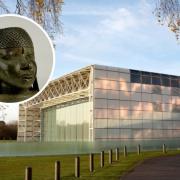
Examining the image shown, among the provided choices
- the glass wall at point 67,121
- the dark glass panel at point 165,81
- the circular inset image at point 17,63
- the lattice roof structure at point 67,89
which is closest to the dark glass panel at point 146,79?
the dark glass panel at point 165,81

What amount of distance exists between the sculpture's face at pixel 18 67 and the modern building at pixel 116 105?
39.3 meters

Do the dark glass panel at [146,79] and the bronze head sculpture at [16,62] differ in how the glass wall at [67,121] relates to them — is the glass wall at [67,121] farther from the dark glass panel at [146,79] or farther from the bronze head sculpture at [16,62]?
the bronze head sculpture at [16,62]

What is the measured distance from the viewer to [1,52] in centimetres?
662

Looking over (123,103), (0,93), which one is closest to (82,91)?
(123,103)

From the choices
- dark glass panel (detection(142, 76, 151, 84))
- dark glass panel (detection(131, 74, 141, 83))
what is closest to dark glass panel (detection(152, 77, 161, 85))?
dark glass panel (detection(142, 76, 151, 84))

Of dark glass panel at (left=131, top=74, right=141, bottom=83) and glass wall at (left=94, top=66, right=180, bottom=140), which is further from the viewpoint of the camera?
dark glass panel at (left=131, top=74, right=141, bottom=83)

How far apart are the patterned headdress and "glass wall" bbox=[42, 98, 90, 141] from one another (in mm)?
43251

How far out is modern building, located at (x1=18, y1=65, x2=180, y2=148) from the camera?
47603mm

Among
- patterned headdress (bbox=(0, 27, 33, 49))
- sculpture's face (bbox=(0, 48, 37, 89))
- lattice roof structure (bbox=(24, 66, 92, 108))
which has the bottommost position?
sculpture's face (bbox=(0, 48, 37, 89))

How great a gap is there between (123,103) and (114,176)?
114 ft

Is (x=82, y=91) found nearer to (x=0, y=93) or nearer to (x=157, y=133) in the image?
(x=157, y=133)

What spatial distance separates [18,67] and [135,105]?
4428cm

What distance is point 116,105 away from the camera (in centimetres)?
4881

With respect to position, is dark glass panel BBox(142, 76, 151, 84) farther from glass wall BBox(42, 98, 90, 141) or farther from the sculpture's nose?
the sculpture's nose
